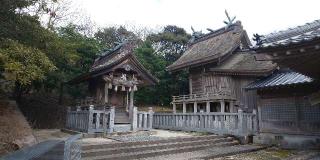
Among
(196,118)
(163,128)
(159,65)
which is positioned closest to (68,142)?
(196,118)

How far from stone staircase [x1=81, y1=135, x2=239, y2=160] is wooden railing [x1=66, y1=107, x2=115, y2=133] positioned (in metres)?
4.14

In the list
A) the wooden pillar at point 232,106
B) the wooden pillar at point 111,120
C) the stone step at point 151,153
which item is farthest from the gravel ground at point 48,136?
the wooden pillar at point 232,106

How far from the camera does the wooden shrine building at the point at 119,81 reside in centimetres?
1575

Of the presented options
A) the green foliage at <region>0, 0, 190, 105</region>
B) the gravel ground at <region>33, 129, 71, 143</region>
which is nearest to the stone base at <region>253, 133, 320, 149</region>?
the gravel ground at <region>33, 129, 71, 143</region>

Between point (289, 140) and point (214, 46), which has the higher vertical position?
point (214, 46)

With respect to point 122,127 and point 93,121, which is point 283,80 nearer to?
point 122,127

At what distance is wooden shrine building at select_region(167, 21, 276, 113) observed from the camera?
23.0 meters

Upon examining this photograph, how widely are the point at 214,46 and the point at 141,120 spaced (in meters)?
13.7

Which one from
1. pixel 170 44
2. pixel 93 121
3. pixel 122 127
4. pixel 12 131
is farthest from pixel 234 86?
pixel 12 131

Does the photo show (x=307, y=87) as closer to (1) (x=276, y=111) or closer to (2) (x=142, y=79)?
(1) (x=276, y=111)

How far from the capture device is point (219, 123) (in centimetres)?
1520

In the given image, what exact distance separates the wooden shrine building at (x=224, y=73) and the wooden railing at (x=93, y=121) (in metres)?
9.39

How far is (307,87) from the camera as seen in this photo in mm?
13000

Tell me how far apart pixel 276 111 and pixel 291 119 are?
36.2 inches
